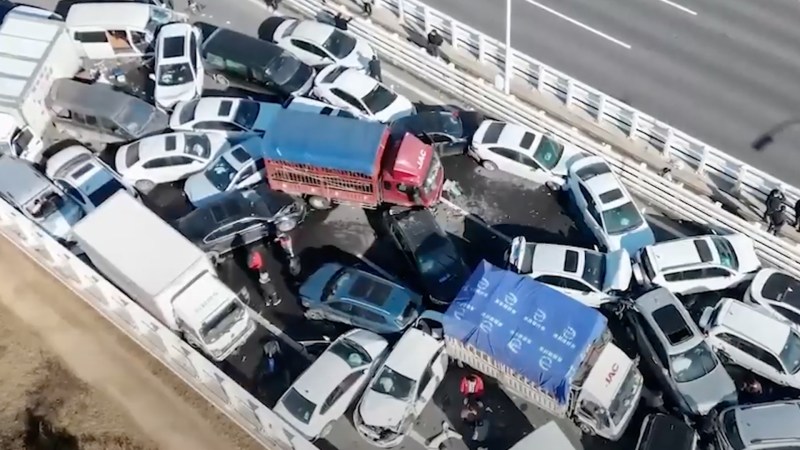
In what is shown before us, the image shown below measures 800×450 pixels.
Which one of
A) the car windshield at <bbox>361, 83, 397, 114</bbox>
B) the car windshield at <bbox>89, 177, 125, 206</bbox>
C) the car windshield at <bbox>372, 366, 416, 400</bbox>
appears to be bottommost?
the car windshield at <bbox>372, 366, 416, 400</bbox>

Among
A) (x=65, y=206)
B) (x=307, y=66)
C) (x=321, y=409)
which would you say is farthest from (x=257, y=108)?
(x=321, y=409)

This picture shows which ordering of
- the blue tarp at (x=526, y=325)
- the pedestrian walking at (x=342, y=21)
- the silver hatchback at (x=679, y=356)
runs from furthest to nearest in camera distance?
the pedestrian walking at (x=342, y=21) → the silver hatchback at (x=679, y=356) → the blue tarp at (x=526, y=325)

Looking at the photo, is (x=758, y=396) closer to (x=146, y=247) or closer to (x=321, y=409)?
(x=321, y=409)

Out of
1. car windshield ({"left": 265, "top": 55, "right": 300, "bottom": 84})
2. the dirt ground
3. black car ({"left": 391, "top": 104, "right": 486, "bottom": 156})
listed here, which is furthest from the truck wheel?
the dirt ground

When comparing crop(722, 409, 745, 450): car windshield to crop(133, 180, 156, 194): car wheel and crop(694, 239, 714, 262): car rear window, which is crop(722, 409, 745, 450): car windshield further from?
crop(133, 180, 156, 194): car wheel

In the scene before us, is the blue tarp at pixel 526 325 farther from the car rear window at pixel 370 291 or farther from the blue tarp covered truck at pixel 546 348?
the car rear window at pixel 370 291

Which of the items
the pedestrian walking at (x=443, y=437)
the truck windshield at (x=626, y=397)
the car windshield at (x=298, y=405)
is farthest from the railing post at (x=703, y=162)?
the car windshield at (x=298, y=405)
